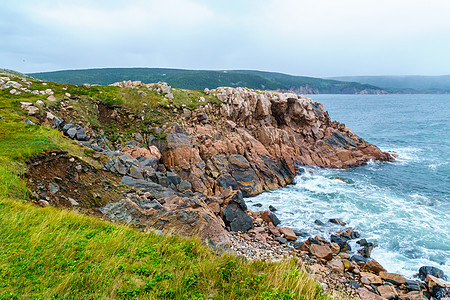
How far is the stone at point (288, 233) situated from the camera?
17000mm

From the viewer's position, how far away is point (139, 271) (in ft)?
18.5

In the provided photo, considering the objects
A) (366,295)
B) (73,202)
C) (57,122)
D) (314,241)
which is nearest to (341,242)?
(314,241)

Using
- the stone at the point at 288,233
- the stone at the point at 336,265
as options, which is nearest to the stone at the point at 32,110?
the stone at the point at 288,233

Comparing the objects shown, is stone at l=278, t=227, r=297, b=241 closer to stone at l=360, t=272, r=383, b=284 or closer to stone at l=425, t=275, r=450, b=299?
stone at l=360, t=272, r=383, b=284

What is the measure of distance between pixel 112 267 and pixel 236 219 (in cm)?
1246

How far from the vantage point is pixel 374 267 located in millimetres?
14227

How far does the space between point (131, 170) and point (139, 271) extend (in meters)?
11.6

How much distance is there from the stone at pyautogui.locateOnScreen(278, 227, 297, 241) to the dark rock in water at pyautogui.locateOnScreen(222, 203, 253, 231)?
256 centimetres

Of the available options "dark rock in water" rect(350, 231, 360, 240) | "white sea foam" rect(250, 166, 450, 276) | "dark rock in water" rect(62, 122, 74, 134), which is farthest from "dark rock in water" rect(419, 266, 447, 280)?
"dark rock in water" rect(62, 122, 74, 134)

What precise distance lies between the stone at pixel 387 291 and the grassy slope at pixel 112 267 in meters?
9.26

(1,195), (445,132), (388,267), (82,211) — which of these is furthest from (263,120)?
(445,132)

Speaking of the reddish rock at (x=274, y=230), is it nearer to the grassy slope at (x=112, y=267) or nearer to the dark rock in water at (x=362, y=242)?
the dark rock in water at (x=362, y=242)

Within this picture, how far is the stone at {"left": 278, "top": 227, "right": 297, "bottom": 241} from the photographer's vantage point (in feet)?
55.8

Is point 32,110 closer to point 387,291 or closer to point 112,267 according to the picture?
point 112,267
